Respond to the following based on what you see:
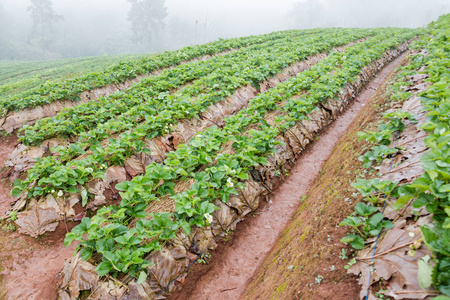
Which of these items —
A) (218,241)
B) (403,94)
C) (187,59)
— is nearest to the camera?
(218,241)

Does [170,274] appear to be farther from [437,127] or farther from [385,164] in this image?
[437,127]

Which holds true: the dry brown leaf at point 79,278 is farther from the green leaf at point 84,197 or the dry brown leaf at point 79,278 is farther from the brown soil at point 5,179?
the brown soil at point 5,179

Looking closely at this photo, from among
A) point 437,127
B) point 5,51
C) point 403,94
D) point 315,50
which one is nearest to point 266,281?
point 437,127

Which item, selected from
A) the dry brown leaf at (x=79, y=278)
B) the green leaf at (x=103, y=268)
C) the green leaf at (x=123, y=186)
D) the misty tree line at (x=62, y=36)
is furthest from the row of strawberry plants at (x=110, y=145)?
the misty tree line at (x=62, y=36)

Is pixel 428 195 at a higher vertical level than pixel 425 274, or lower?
higher

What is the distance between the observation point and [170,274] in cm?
326

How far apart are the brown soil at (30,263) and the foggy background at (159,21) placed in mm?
63429

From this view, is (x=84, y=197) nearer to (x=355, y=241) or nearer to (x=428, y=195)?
(x=355, y=241)

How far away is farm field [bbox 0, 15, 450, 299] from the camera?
236cm

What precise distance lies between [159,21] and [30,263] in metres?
86.0

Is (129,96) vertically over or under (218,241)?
over

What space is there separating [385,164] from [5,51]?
8752 cm

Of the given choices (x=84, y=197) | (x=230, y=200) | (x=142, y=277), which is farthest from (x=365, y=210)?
(x=84, y=197)

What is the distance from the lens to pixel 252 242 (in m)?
4.20
